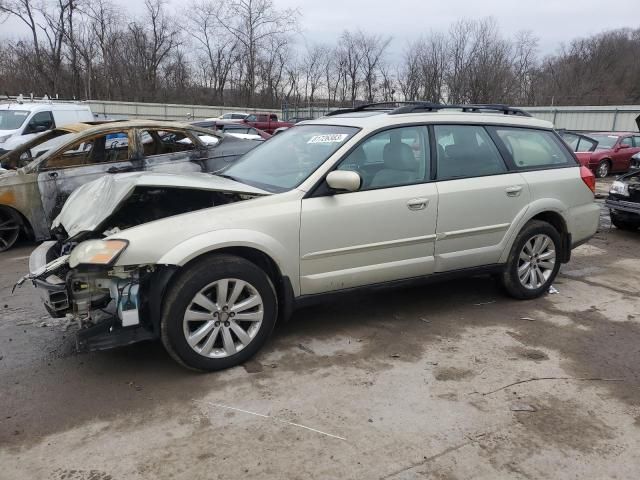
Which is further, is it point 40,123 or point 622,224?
point 40,123

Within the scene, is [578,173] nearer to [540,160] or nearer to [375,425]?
[540,160]

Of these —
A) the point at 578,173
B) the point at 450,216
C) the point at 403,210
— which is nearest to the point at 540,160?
the point at 578,173

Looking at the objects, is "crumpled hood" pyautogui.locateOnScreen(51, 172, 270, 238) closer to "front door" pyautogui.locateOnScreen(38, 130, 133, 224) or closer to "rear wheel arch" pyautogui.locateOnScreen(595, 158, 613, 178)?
"front door" pyautogui.locateOnScreen(38, 130, 133, 224)

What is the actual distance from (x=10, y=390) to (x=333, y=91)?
54.2m

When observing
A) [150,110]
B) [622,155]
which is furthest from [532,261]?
[150,110]

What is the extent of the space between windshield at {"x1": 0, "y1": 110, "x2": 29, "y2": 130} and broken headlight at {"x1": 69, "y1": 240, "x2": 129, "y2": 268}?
39.7 feet

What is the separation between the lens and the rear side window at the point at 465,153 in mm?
4438

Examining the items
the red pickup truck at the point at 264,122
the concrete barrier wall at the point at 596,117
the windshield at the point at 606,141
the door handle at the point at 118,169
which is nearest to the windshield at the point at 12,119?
the door handle at the point at 118,169

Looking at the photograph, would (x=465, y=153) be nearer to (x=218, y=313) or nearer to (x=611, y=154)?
(x=218, y=313)

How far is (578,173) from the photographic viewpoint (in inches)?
203

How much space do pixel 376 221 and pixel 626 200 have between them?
6101 millimetres

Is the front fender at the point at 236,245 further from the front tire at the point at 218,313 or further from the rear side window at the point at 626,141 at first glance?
the rear side window at the point at 626,141

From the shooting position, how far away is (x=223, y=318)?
3504 mm

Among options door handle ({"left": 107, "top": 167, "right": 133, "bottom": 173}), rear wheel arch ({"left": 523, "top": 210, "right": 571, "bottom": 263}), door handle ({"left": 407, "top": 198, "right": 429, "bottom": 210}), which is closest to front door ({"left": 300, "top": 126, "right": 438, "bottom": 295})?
door handle ({"left": 407, "top": 198, "right": 429, "bottom": 210})
